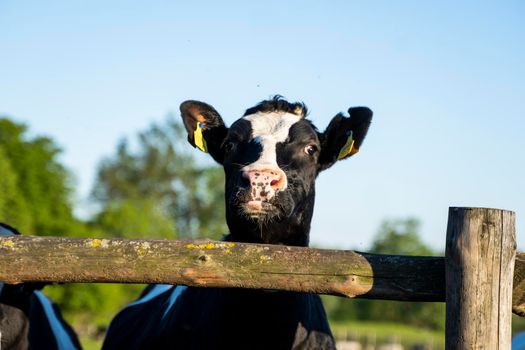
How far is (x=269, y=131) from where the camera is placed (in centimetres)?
552

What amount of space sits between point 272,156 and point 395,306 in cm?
6430

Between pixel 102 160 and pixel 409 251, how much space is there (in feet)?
93.0

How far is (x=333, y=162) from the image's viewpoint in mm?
5934

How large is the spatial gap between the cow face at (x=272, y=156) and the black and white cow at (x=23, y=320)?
1543 millimetres

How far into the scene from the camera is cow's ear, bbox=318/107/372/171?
19.3 feet

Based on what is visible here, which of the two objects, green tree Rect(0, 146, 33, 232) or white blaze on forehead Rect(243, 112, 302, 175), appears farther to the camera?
green tree Rect(0, 146, 33, 232)

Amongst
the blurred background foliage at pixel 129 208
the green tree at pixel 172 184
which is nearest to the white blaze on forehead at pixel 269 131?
the blurred background foliage at pixel 129 208

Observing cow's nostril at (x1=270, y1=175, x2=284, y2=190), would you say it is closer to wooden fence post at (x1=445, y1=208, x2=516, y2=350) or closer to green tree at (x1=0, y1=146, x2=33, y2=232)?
wooden fence post at (x1=445, y1=208, x2=516, y2=350)

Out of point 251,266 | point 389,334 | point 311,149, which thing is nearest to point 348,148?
point 311,149

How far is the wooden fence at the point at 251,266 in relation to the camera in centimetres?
376

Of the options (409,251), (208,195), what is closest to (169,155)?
(208,195)

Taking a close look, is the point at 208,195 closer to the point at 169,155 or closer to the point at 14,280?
the point at 169,155

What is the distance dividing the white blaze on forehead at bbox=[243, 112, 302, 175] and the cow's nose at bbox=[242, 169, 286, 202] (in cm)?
6

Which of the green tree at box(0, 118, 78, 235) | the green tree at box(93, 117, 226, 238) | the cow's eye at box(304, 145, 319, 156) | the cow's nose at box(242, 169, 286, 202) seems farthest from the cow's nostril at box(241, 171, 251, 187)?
the green tree at box(93, 117, 226, 238)
